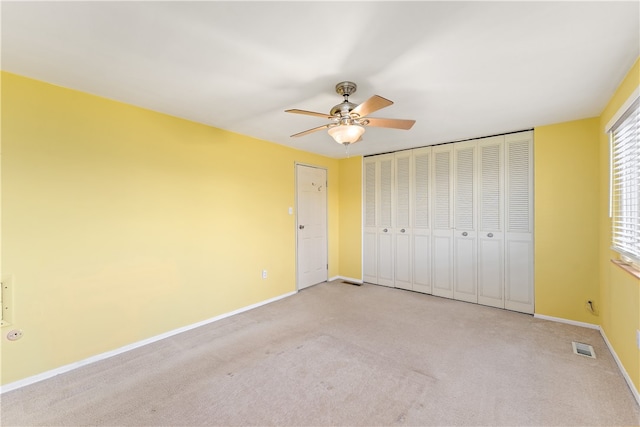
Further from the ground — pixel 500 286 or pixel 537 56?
pixel 537 56

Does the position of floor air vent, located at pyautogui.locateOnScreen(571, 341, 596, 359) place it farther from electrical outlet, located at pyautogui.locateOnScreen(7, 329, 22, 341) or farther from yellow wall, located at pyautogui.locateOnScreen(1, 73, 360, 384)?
electrical outlet, located at pyautogui.locateOnScreen(7, 329, 22, 341)

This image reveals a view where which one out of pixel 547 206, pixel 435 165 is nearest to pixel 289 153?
pixel 435 165

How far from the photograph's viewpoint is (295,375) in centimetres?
210

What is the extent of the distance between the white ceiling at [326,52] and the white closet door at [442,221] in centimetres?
131

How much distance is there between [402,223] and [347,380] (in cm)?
280

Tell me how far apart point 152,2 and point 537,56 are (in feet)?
7.32

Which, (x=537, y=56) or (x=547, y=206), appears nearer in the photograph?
(x=537, y=56)

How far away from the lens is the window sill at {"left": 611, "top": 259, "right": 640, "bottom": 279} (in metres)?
1.83

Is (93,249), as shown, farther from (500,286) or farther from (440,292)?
(500,286)

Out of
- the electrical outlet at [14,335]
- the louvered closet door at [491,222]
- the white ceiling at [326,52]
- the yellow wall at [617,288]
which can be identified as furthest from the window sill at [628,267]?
the electrical outlet at [14,335]

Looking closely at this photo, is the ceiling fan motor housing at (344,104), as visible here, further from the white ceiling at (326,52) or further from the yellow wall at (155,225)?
the yellow wall at (155,225)

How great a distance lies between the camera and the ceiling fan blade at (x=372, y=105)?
1659 millimetres

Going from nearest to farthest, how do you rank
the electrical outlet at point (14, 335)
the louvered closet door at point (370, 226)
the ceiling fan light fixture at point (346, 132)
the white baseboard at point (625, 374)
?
the white baseboard at point (625, 374)
the electrical outlet at point (14, 335)
the ceiling fan light fixture at point (346, 132)
the louvered closet door at point (370, 226)

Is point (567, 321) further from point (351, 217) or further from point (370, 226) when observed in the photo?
point (351, 217)
